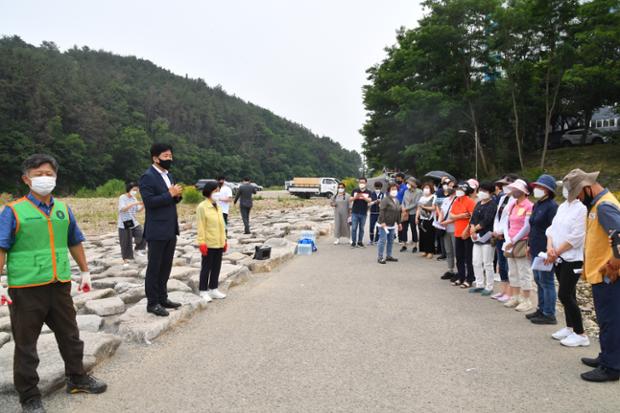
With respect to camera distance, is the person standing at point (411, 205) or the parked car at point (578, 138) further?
the parked car at point (578, 138)

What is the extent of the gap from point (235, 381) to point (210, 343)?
1052mm

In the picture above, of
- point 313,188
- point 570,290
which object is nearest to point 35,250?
point 570,290

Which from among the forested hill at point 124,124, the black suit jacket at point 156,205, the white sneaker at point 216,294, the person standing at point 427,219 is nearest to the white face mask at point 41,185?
the black suit jacket at point 156,205

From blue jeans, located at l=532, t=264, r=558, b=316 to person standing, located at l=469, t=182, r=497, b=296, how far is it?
135 cm

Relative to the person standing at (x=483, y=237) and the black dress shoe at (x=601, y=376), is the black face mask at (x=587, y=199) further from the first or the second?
the person standing at (x=483, y=237)

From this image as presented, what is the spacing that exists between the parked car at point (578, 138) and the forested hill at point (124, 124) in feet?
168

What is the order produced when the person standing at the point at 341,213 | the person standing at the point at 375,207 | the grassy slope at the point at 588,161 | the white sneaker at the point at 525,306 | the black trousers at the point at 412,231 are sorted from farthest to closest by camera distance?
the grassy slope at the point at 588,161 → the person standing at the point at 341,213 → the person standing at the point at 375,207 → the black trousers at the point at 412,231 → the white sneaker at the point at 525,306

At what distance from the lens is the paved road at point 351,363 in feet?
11.3

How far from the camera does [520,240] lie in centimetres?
583

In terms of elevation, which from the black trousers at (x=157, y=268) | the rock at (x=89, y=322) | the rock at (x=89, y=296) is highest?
the black trousers at (x=157, y=268)

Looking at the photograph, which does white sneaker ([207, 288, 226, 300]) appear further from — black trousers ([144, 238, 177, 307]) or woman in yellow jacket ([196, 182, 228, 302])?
black trousers ([144, 238, 177, 307])

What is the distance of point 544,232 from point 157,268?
456 cm

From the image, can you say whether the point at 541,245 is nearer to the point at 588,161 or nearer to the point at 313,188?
the point at 588,161

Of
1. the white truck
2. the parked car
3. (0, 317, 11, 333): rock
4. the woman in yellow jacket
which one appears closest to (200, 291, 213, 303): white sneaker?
the woman in yellow jacket
